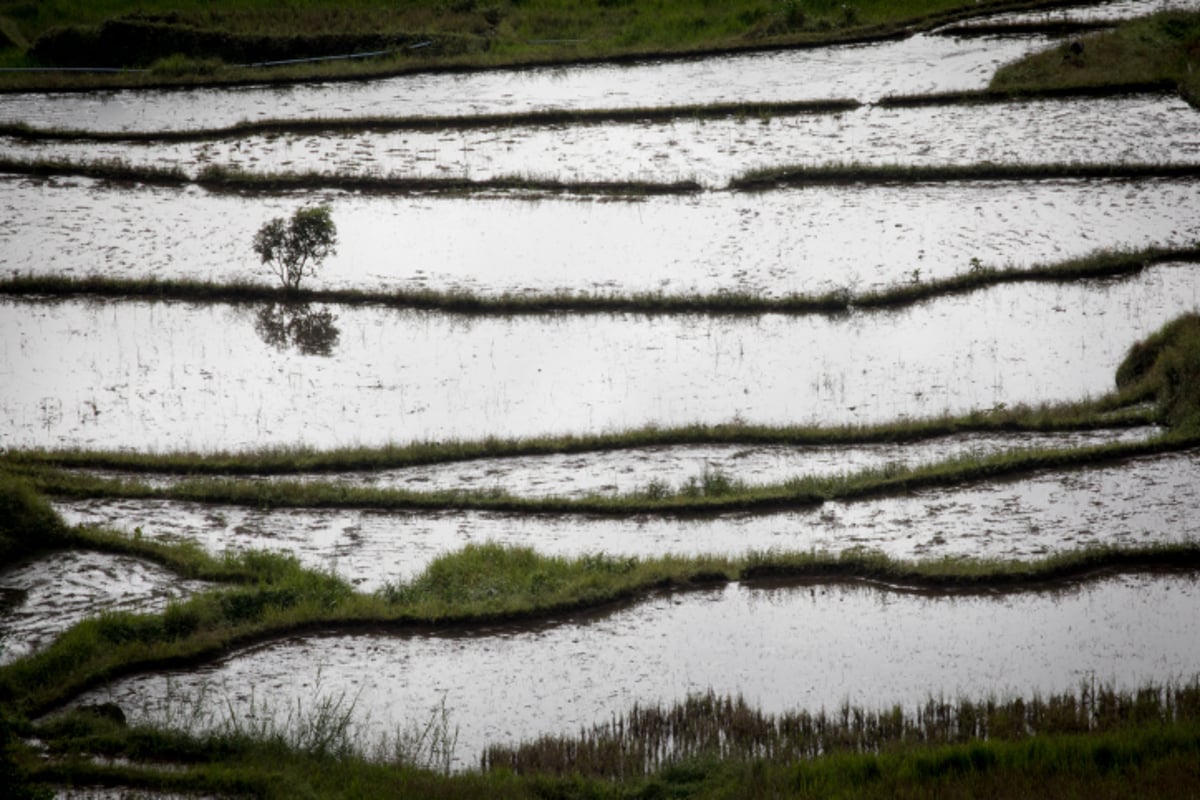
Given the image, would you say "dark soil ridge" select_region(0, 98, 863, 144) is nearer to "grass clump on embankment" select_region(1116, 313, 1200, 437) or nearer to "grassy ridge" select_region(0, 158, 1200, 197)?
"grassy ridge" select_region(0, 158, 1200, 197)

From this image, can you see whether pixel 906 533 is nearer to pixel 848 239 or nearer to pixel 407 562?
pixel 407 562

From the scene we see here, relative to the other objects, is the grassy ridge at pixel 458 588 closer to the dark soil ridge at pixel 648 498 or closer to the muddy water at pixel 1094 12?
the dark soil ridge at pixel 648 498

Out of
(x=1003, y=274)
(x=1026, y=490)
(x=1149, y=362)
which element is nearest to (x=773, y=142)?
(x=1003, y=274)

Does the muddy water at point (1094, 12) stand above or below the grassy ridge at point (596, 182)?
above

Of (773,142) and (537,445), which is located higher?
(773,142)

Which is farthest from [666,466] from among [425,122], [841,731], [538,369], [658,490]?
[425,122]

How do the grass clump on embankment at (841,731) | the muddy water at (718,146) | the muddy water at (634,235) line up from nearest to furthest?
the grass clump on embankment at (841,731) < the muddy water at (634,235) < the muddy water at (718,146)

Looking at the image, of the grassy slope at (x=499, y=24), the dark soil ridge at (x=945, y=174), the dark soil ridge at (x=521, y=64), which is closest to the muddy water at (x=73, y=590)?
the dark soil ridge at (x=945, y=174)
